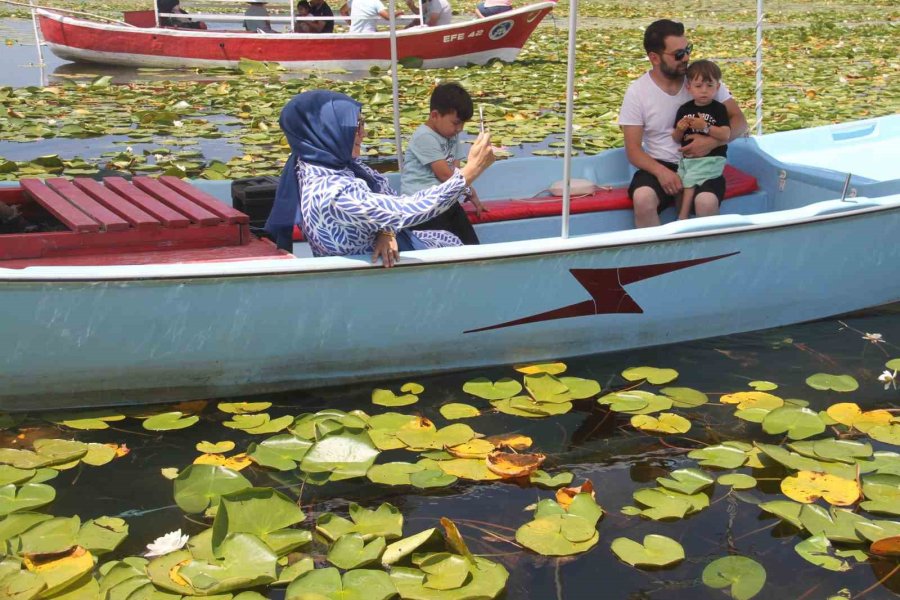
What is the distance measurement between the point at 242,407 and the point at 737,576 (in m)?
1.89

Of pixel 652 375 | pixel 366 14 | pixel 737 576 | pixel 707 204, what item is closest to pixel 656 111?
pixel 707 204

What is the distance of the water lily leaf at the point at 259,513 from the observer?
2.86 metres

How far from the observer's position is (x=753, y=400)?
3.85 meters

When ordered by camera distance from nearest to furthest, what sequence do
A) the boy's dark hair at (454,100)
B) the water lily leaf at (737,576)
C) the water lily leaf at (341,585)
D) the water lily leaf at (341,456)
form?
the water lily leaf at (341,585)
the water lily leaf at (737,576)
the water lily leaf at (341,456)
the boy's dark hair at (454,100)

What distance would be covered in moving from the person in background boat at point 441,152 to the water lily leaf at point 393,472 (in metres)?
1.32

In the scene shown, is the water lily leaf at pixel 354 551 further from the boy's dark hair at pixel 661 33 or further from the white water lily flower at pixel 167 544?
the boy's dark hair at pixel 661 33

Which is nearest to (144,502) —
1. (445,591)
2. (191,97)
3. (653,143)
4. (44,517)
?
(44,517)

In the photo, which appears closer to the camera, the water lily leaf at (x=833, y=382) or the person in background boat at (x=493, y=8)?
the water lily leaf at (x=833, y=382)

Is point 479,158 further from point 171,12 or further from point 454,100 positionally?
point 171,12

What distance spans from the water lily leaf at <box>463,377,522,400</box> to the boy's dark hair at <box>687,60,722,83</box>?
1702 millimetres

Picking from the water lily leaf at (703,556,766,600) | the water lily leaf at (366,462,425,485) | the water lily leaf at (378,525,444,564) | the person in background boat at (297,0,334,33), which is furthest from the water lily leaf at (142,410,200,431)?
the person in background boat at (297,0,334,33)

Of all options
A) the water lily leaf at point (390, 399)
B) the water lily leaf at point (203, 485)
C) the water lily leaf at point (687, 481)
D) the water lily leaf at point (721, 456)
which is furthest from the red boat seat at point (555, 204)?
the water lily leaf at point (203, 485)

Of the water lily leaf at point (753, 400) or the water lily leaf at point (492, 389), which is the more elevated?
the water lily leaf at point (492, 389)

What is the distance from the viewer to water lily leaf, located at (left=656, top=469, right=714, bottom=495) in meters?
3.19
